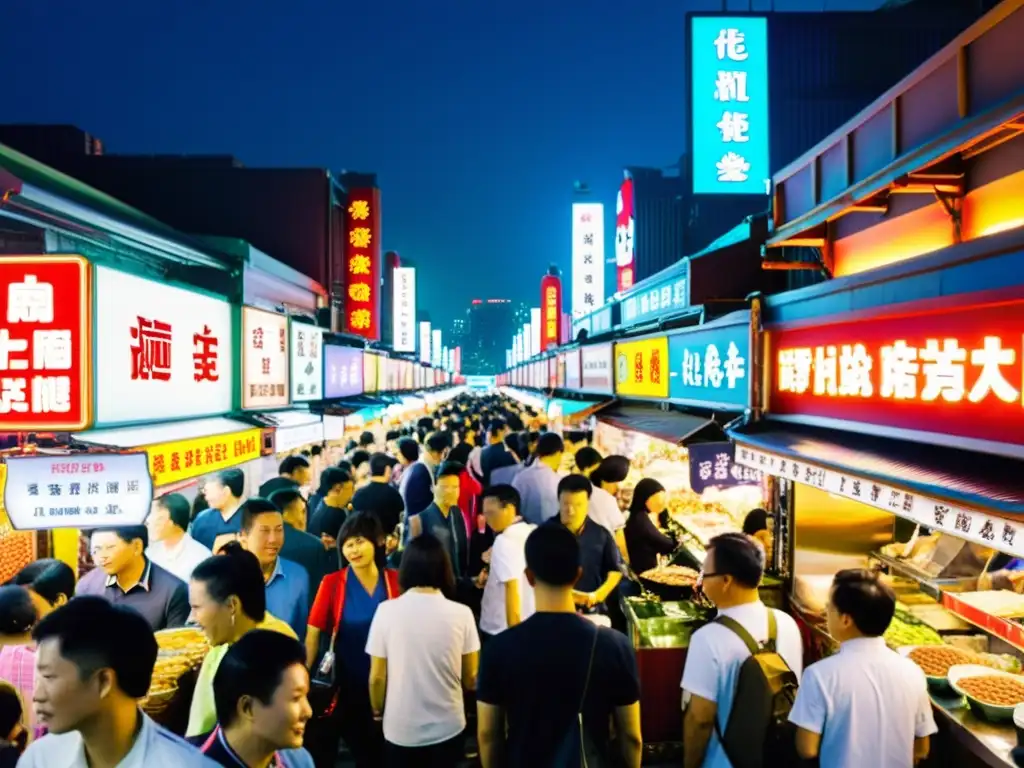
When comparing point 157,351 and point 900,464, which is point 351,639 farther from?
point 900,464

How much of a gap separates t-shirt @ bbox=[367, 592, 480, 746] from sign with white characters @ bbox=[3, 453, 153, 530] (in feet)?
7.46

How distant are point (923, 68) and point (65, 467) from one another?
23.9ft

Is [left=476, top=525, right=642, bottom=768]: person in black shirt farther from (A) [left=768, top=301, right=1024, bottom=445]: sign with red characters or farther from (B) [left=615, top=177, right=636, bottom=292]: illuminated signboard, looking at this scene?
(B) [left=615, top=177, right=636, bottom=292]: illuminated signboard

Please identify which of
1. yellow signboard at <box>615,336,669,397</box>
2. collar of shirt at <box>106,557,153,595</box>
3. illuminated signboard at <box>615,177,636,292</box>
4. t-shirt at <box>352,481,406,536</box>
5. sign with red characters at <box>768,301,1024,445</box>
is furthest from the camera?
illuminated signboard at <box>615,177,636,292</box>

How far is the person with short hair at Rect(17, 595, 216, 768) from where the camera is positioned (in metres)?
2.65

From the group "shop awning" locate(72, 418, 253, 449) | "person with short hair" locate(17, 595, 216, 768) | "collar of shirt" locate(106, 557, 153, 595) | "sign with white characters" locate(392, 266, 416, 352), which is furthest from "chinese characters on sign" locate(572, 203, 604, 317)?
"person with short hair" locate(17, 595, 216, 768)

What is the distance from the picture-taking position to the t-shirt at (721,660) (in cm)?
388

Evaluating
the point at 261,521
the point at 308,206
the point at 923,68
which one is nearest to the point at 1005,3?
the point at 923,68

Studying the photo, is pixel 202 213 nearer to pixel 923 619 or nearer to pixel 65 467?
pixel 65 467

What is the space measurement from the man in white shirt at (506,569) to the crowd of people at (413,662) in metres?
0.02

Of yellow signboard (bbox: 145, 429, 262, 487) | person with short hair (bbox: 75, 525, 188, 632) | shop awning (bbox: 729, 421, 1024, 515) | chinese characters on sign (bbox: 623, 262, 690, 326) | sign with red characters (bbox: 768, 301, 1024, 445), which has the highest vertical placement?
chinese characters on sign (bbox: 623, 262, 690, 326)

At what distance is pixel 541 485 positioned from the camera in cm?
897

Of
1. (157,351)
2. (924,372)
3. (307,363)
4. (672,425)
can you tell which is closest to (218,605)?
(157,351)

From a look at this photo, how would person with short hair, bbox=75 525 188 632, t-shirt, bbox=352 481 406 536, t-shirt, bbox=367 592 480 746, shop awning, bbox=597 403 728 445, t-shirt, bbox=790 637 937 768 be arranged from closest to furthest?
t-shirt, bbox=790 637 937 768 < t-shirt, bbox=367 592 480 746 < person with short hair, bbox=75 525 188 632 < t-shirt, bbox=352 481 406 536 < shop awning, bbox=597 403 728 445
